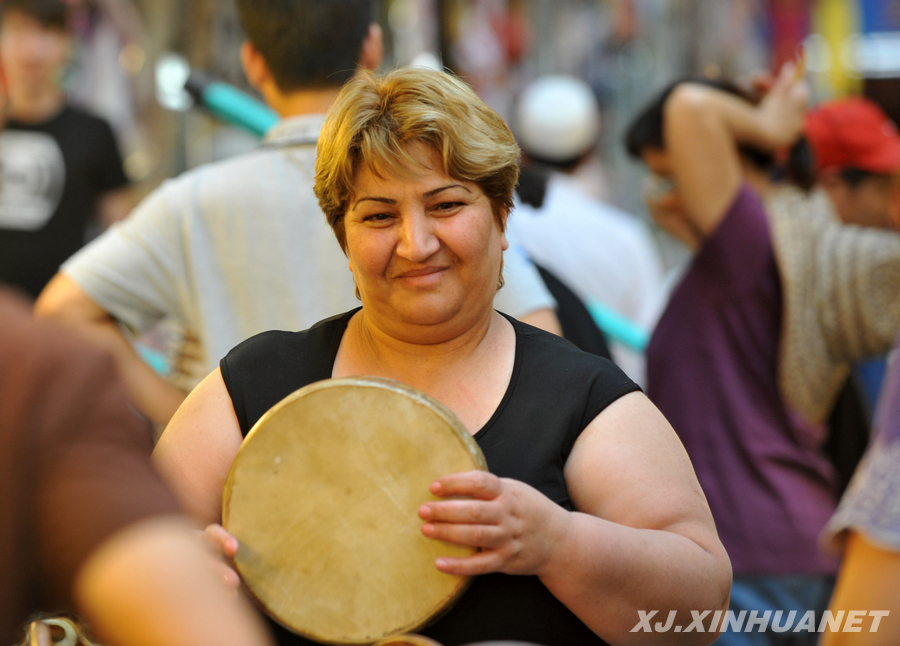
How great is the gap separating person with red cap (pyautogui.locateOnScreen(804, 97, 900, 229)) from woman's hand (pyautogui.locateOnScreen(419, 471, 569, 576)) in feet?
7.59

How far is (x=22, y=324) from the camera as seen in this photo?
2.90ft

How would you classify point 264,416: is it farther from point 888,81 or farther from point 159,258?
point 888,81

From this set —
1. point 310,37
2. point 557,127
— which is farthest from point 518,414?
point 557,127

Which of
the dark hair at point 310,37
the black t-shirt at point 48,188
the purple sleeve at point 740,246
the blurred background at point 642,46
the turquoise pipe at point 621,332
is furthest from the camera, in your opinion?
the blurred background at point 642,46

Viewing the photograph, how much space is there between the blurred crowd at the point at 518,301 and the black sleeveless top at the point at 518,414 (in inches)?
8.4

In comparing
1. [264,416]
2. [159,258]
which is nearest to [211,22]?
[159,258]

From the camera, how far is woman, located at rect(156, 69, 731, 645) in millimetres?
1466

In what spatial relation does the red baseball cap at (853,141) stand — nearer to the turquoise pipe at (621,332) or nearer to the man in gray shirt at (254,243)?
the turquoise pipe at (621,332)

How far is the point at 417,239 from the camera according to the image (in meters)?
1.54

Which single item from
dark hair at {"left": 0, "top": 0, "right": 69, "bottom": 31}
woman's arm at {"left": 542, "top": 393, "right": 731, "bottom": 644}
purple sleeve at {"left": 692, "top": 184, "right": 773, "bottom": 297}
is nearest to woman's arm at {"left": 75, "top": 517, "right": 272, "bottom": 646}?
woman's arm at {"left": 542, "top": 393, "right": 731, "bottom": 644}

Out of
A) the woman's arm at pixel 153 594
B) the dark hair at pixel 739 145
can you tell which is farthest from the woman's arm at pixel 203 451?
the dark hair at pixel 739 145

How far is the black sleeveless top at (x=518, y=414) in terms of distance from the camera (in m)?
1.48

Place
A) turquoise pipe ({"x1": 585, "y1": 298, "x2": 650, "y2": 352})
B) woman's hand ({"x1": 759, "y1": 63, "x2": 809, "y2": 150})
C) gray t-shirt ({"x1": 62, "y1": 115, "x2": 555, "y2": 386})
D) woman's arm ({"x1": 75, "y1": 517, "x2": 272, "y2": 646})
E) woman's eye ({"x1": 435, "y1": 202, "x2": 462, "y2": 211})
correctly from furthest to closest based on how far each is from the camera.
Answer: turquoise pipe ({"x1": 585, "y1": 298, "x2": 650, "y2": 352}) < woman's hand ({"x1": 759, "y1": 63, "x2": 809, "y2": 150}) < gray t-shirt ({"x1": 62, "y1": 115, "x2": 555, "y2": 386}) < woman's eye ({"x1": 435, "y1": 202, "x2": 462, "y2": 211}) < woman's arm ({"x1": 75, "y1": 517, "x2": 272, "y2": 646})

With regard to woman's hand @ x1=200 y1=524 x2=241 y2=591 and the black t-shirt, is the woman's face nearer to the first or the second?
woman's hand @ x1=200 y1=524 x2=241 y2=591
